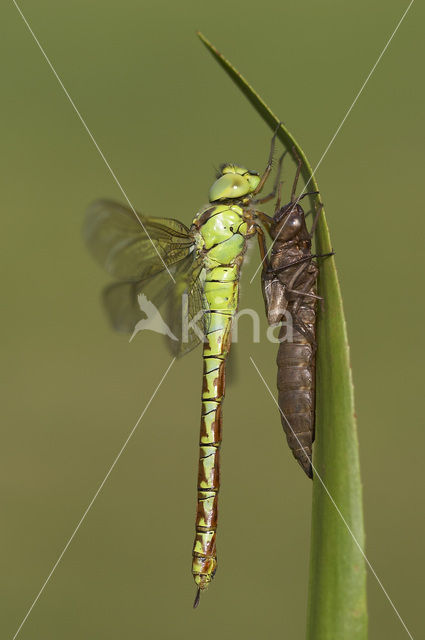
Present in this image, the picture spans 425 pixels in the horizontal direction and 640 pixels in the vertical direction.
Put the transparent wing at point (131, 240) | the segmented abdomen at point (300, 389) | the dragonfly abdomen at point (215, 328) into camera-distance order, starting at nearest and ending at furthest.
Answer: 1. the segmented abdomen at point (300, 389)
2. the dragonfly abdomen at point (215, 328)
3. the transparent wing at point (131, 240)

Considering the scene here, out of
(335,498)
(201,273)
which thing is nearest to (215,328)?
(201,273)

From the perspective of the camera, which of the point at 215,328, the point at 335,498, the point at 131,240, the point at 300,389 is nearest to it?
the point at 335,498

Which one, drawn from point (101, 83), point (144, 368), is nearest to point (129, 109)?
point (101, 83)

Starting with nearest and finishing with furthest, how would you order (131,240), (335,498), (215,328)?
(335,498), (215,328), (131,240)

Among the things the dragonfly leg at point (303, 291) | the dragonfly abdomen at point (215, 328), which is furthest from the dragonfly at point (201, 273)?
the dragonfly leg at point (303, 291)

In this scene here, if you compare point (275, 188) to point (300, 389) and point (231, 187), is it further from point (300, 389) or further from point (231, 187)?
point (300, 389)

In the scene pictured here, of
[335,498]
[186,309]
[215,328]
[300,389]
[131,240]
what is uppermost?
[131,240]

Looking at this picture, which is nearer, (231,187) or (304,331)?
(304,331)

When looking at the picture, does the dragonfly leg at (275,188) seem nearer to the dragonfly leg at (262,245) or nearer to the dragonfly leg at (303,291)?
the dragonfly leg at (262,245)
